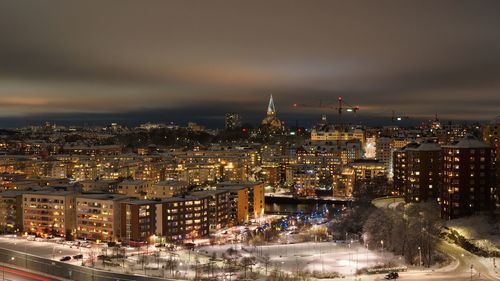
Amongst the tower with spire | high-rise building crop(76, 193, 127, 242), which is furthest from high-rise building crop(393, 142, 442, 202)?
the tower with spire

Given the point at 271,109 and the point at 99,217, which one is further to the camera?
the point at 271,109

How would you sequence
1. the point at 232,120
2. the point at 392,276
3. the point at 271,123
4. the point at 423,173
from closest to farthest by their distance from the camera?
the point at 392,276
the point at 423,173
the point at 271,123
the point at 232,120

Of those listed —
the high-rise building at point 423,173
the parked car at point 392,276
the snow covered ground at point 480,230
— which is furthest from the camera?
the high-rise building at point 423,173

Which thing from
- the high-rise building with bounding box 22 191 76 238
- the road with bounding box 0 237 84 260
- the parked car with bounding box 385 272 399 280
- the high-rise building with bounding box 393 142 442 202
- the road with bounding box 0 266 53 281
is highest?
the high-rise building with bounding box 393 142 442 202

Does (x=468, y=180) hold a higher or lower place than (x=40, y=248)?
higher

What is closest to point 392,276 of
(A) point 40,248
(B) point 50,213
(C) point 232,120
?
(A) point 40,248

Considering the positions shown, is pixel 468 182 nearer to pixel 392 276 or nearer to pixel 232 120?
pixel 392 276

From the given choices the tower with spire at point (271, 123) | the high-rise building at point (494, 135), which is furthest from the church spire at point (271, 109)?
the high-rise building at point (494, 135)

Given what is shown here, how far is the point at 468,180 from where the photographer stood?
41.7 feet

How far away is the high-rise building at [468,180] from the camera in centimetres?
1263

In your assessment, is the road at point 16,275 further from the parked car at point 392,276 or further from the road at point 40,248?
the parked car at point 392,276

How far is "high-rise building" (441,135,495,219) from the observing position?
1263 cm

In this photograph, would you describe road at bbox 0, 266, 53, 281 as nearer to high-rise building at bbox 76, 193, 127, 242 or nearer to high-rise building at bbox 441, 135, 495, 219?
high-rise building at bbox 76, 193, 127, 242

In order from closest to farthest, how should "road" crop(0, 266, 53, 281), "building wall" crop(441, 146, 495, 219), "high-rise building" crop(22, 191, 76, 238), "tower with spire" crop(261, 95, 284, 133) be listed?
"road" crop(0, 266, 53, 281), "building wall" crop(441, 146, 495, 219), "high-rise building" crop(22, 191, 76, 238), "tower with spire" crop(261, 95, 284, 133)
